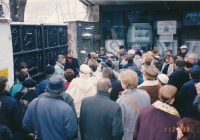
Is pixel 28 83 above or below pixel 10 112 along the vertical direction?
above

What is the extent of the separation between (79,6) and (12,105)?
49.8 metres

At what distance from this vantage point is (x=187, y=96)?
4.82 metres

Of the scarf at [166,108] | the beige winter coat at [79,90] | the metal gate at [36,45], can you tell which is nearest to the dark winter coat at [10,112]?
the beige winter coat at [79,90]

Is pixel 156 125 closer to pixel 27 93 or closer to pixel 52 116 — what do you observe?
pixel 52 116

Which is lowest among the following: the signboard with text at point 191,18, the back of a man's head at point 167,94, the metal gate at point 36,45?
the back of a man's head at point 167,94

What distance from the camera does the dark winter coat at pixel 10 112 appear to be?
143 inches

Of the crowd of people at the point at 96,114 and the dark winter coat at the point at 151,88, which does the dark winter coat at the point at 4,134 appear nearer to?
the crowd of people at the point at 96,114

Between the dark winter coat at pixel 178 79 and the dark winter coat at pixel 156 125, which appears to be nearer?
the dark winter coat at pixel 156 125

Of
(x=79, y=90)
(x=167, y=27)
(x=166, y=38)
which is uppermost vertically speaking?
(x=167, y=27)

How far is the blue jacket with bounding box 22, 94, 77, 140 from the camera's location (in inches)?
135

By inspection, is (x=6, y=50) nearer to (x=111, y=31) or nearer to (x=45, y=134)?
(x=45, y=134)

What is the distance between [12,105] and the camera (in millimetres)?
3680

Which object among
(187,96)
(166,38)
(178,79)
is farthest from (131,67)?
(166,38)

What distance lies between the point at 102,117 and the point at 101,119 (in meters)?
0.04
